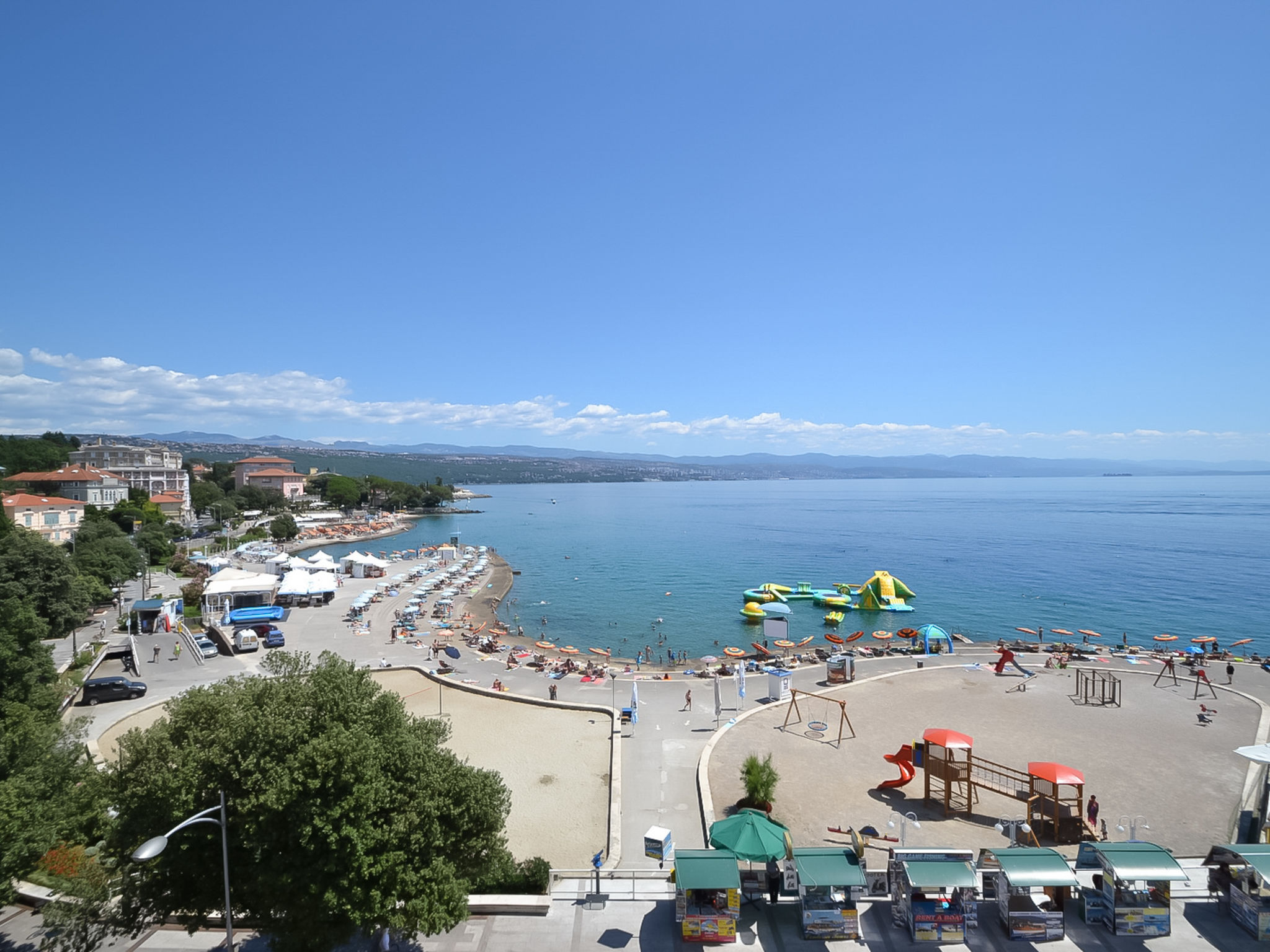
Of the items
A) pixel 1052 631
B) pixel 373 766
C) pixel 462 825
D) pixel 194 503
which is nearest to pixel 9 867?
pixel 373 766

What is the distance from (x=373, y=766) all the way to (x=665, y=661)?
26493mm

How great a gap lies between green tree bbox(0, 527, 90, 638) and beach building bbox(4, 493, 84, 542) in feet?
60.7

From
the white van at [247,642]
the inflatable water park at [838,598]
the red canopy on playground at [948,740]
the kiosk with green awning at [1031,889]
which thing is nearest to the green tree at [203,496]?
the white van at [247,642]

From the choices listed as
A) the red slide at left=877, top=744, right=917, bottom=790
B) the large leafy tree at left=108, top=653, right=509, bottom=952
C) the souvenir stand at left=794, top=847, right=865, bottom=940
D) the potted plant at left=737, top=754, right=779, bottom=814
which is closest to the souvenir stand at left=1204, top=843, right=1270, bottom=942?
the red slide at left=877, top=744, right=917, bottom=790

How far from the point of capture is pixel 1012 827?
12992 millimetres

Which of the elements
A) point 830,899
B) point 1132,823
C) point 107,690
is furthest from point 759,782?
point 107,690

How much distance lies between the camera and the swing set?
727 inches

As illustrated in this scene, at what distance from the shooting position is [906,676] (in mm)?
24828

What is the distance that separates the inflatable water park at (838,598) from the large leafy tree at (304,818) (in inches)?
1436

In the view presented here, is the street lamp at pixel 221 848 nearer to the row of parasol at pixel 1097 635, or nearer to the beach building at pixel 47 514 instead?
the row of parasol at pixel 1097 635

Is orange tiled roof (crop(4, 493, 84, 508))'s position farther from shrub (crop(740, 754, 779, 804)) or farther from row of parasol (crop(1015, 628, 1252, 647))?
row of parasol (crop(1015, 628, 1252, 647))

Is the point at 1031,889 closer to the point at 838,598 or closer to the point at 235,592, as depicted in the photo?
the point at 235,592

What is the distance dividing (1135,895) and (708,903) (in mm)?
6386

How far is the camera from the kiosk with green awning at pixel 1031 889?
9391 mm
